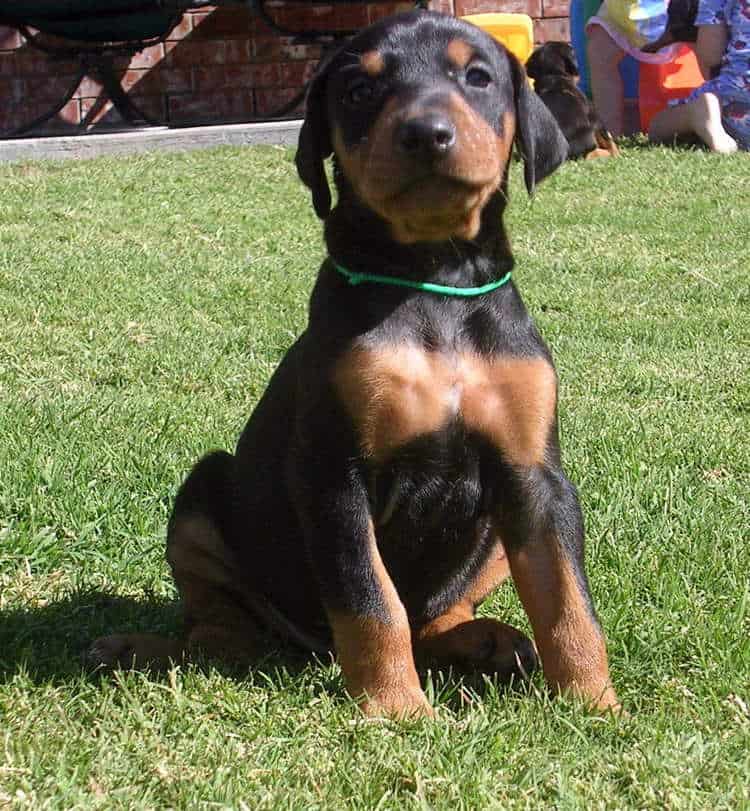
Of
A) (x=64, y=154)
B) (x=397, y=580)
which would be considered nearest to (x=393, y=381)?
(x=397, y=580)

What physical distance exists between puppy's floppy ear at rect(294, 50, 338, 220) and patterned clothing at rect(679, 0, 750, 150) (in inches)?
362

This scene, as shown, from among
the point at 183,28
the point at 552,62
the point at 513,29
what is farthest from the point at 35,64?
the point at 552,62

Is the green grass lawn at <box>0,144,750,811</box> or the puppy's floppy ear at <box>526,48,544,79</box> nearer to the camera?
the green grass lawn at <box>0,144,750,811</box>

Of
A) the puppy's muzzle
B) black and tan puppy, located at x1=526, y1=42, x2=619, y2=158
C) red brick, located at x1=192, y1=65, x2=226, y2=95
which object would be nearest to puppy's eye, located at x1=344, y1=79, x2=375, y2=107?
the puppy's muzzle

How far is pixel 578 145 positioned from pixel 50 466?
7.82 meters

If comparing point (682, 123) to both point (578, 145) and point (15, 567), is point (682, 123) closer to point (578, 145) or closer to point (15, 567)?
point (578, 145)

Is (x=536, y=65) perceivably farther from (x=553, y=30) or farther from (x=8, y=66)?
(x=8, y=66)

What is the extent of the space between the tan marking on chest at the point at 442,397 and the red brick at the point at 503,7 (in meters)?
12.1

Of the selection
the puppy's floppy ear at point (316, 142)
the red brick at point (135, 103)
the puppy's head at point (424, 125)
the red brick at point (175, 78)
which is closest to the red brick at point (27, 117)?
the red brick at point (135, 103)

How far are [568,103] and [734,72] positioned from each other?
194cm

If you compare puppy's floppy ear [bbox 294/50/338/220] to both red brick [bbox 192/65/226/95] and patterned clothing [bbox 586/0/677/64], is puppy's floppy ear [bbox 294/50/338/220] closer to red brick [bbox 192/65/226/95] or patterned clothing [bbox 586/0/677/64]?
patterned clothing [bbox 586/0/677/64]

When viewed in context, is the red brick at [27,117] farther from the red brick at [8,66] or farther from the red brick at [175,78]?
the red brick at [175,78]

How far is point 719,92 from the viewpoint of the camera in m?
12.0

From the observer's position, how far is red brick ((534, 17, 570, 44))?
1495 centimetres
